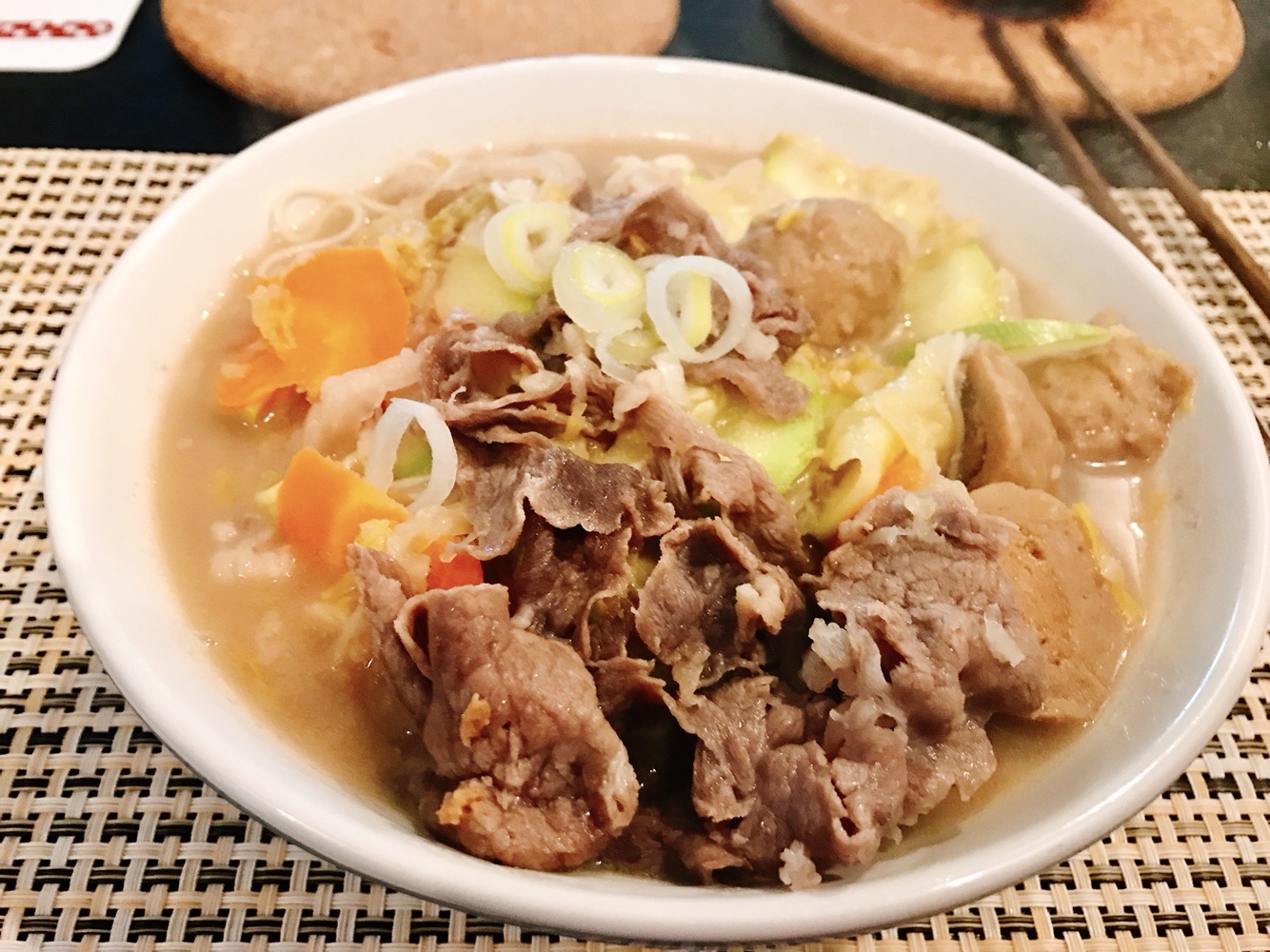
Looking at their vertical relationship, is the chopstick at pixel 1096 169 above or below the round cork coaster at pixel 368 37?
above

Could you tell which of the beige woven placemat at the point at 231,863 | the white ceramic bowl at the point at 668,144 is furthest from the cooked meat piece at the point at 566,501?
the beige woven placemat at the point at 231,863

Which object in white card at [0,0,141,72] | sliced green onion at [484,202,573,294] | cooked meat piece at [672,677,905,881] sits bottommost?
white card at [0,0,141,72]

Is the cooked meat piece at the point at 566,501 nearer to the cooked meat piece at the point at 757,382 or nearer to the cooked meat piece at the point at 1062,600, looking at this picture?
the cooked meat piece at the point at 757,382

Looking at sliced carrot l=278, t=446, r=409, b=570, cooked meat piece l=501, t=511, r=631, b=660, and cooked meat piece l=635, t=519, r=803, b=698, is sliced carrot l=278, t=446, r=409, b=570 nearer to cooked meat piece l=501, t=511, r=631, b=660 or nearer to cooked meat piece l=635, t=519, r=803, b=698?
cooked meat piece l=501, t=511, r=631, b=660

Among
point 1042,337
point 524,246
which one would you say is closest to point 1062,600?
point 1042,337

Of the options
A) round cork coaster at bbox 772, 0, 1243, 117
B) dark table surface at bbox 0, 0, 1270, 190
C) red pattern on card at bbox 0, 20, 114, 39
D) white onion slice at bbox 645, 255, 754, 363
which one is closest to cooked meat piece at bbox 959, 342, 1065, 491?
white onion slice at bbox 645, 255, 754, 363

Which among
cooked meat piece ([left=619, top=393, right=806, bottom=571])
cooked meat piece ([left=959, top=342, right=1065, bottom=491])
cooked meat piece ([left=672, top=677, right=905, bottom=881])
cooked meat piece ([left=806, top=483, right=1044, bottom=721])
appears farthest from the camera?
cooked meat piece ([left=959, top=342, right=1065, bottom=491])

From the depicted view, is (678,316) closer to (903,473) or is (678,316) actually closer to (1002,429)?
(903,473)
